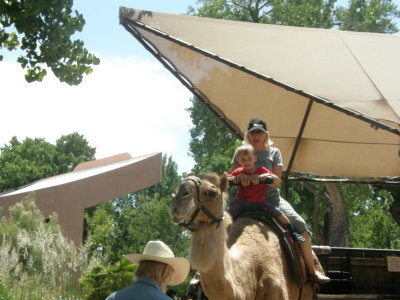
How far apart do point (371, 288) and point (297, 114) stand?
295cm

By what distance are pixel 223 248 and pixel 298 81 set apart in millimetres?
3186

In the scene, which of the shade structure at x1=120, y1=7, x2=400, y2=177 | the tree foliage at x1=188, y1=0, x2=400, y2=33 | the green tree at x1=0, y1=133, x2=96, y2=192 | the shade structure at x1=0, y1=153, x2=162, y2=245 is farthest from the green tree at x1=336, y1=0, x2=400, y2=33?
the green tree at x1=0, y1=133, x2=96, y2=192

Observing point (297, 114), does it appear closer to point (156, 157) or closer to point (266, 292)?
point (266, 292)

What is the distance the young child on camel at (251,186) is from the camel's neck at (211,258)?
1005 mm

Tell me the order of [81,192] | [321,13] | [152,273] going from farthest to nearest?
1. [321,13]
2. [81,192]
3. [152,273]

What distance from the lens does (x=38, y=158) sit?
70750 millimetres

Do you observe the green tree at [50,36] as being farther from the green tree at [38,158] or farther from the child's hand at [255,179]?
the green tree at [38,158]

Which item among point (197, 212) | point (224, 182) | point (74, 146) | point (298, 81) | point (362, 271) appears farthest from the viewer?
point (74, 146)

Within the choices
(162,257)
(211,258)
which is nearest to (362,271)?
(211,258)

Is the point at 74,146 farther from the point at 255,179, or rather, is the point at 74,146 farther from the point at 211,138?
the point at 255,179

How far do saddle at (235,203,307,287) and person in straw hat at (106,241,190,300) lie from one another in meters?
2.27

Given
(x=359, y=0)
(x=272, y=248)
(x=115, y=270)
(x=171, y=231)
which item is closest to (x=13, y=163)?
(x=171, y=231)

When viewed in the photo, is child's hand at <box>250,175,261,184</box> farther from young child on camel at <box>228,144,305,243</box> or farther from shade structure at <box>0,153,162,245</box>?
shade structure at <box>0,153,162,245</box>

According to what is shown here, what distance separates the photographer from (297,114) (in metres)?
11.0
